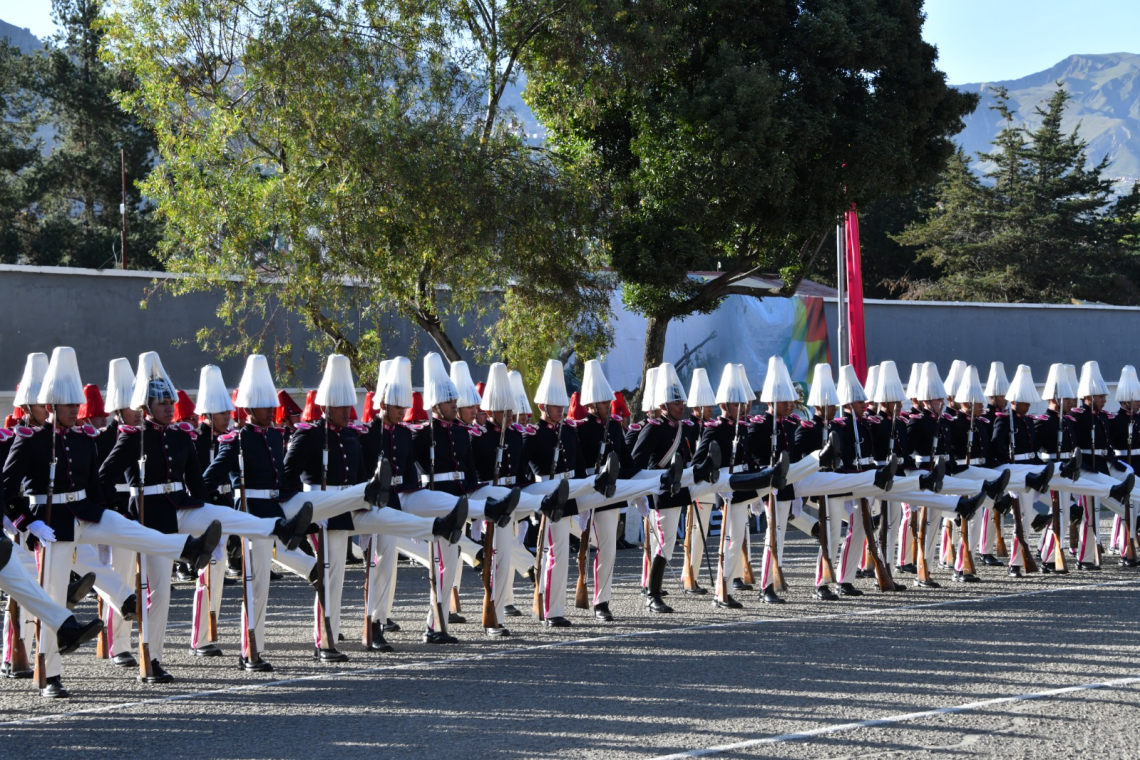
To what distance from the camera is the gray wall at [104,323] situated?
59.1 feet

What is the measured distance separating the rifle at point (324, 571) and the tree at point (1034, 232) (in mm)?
38927

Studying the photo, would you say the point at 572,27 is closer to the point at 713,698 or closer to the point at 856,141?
the point at 856,141

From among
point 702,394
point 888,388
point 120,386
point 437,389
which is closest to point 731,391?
point 702,394

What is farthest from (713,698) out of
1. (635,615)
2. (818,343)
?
(818,343)

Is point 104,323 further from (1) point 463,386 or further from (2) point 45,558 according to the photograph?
(2) point 45,558

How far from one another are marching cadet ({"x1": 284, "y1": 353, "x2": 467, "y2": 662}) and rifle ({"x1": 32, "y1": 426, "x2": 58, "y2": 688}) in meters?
1.37

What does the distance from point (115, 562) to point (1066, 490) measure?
9698 millimetres

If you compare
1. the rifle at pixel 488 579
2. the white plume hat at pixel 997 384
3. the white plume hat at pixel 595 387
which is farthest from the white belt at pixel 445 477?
the white plume hat at pixel 997 384

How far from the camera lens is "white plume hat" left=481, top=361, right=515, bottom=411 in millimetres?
11359

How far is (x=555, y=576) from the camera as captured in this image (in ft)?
36.3

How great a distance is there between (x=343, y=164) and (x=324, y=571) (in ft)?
23.8

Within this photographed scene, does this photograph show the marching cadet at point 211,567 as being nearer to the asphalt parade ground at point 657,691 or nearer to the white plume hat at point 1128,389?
the asphalt parade ground at point 657,691

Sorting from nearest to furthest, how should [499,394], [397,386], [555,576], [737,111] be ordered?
1. [397,386]
2. [555,576]
3. [499,394]
4. [737,111]

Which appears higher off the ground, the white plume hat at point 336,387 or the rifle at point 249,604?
the white plume hat at point 336,387
